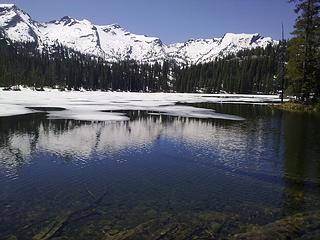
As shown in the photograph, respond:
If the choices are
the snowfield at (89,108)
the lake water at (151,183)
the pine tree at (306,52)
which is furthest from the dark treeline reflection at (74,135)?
the pine tree at (306,52)

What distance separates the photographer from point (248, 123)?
43.9 meters

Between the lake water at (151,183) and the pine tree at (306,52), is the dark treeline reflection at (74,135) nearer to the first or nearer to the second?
the lake water at (151,183)

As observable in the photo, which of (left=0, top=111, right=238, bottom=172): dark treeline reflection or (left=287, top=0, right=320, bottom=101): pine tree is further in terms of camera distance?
(left=287, top=0, right=320, bottom=101): pine tree

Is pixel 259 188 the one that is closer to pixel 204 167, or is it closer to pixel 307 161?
pixel 204 167

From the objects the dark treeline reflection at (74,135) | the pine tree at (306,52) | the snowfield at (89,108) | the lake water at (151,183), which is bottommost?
the lake water at (151,183)

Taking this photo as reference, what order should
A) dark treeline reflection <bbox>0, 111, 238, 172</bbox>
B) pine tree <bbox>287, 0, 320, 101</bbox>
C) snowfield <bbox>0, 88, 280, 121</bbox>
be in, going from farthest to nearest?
1. pine tree <bbox>287, 0, 320, 101</bbox>
2. snowfield <bbox>0, 88, 280, 121</bbox>
3. dark treeline reflection <bbox>0, 111, 238, 172</bbox>

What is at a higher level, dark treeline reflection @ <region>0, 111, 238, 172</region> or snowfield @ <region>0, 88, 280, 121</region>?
snowfield @ <region>0, 88, 280, 121</region>

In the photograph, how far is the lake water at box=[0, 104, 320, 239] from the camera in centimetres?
1274

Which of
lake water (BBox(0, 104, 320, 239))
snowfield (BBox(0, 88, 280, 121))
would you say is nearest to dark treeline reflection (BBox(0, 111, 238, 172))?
lake water (BBox(0, 104, 320, 239))

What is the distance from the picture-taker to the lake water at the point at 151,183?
12.7m

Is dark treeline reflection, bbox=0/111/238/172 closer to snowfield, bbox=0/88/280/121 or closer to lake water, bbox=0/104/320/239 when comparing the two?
lake water, bbox=0/104/320/239

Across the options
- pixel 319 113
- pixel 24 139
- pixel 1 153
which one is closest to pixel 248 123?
pixel 319 113

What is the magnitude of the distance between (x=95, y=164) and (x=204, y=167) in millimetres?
6704

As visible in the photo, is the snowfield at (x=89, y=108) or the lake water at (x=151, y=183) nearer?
the lake water at (x=151, y=183)
